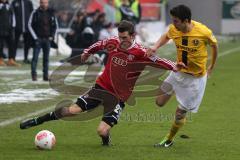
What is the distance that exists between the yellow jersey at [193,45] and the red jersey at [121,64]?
23 cm

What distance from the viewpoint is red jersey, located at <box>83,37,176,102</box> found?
442 inches

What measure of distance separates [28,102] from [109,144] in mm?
5346

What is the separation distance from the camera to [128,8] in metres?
29.4

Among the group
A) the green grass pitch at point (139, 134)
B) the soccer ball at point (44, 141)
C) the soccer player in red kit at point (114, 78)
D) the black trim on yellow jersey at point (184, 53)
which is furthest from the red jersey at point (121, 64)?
the soccer ball at point (44, 141)

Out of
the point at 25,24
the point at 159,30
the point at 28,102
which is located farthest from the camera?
the point at 159,30

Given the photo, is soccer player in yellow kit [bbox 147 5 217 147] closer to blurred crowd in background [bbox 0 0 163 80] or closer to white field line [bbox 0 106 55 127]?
white field line [bbox 0 106 55 127]

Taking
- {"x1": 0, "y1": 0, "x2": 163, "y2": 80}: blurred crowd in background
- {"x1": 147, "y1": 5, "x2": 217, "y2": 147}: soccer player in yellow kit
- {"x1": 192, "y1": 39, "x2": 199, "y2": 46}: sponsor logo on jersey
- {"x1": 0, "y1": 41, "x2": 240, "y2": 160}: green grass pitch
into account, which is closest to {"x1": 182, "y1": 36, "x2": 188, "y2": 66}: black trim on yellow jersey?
{"x1": 147, "y1": 5, "x2": 217, "y2": 147}: soccer player in yellow kit

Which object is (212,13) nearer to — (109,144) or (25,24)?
(25,24)

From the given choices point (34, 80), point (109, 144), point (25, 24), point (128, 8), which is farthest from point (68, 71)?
point (109, 144)

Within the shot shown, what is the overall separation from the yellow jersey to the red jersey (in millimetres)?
227

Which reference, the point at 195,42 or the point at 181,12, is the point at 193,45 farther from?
the point at 181,12

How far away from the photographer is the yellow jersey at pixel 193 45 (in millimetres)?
11172

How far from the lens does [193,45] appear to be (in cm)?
1120

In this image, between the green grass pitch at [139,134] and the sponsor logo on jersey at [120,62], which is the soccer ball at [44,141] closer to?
the green grass pitch at [139,134]
